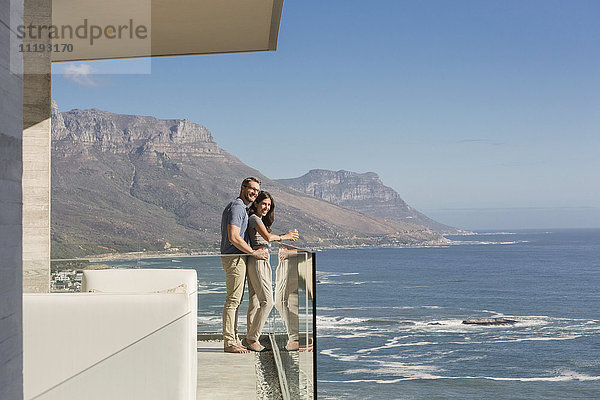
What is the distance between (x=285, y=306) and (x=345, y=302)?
163 feet

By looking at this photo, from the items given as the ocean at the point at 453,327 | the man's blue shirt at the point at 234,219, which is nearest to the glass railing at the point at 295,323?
the man's blue shirt at the point at 234,219

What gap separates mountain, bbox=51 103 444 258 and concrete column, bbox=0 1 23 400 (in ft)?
140

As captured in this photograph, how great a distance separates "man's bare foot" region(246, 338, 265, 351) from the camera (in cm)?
407

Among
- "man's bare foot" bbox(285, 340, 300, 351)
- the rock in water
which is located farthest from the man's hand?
the rock in water

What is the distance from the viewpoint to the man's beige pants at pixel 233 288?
4.05 metres

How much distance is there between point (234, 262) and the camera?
4086 millimetres

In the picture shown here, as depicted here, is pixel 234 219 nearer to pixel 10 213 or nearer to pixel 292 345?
pixel 292 345

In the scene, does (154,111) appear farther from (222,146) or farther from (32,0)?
(32,0)

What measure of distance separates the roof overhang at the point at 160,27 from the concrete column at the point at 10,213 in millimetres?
3881

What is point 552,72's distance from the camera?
7081 centimetres

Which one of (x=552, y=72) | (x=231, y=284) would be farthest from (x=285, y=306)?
(x=552, y=72)

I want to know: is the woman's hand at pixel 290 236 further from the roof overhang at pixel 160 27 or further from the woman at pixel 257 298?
the roof overhang at pixel 160 27

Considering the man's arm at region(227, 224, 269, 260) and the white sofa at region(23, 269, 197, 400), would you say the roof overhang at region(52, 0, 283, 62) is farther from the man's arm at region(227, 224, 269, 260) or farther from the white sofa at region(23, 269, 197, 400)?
the white sofa at region(23, 269, 197, 400)

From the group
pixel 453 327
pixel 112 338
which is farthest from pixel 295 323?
pixel 453 327
